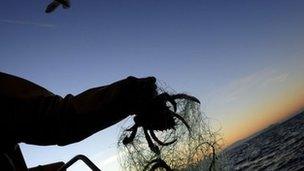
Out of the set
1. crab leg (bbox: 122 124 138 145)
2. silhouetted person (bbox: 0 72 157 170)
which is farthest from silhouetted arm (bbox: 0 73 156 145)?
crab leg (bbox: 122 124 138 145)

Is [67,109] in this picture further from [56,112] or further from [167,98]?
[167,98]

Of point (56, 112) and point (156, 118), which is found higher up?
point (56, 112)

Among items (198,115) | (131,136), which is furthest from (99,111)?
(198,115)

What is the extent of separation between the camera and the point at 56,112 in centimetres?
209

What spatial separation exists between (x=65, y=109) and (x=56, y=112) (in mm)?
48

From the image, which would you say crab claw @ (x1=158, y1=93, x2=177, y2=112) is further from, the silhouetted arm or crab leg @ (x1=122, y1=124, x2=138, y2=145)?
Answer: crab leg @ (x1=122, y1=124, x2=138, y2=145)

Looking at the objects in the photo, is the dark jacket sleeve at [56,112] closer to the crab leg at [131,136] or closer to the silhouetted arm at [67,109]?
the silhouetted arm at [67,109]

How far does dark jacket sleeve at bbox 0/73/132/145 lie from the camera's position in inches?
81.9

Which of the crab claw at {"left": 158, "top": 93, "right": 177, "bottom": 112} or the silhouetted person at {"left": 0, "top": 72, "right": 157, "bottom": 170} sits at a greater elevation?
the silhouetted person at {"left": 0, "top": 72, "right": 157, "bottom": 170}

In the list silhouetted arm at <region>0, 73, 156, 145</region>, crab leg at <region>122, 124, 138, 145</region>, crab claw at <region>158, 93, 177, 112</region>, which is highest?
silhouetted arm at <region>0, 73, 156, 145</region>

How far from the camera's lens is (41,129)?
2154 millimetres

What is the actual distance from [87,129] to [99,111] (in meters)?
0.15

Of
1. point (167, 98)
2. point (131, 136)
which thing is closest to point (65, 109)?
point (131, 136)

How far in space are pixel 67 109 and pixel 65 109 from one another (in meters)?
0.01
